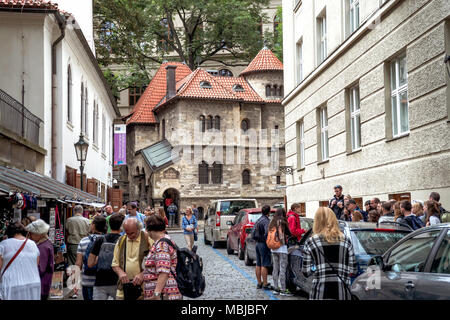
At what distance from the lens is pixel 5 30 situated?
18.7m

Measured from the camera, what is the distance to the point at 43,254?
7805 mm

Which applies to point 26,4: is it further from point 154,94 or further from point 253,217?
point 154,94

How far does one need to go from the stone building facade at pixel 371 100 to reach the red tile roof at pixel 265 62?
99.4 feet

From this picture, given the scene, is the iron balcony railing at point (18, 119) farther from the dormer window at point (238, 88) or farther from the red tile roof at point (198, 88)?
the dormer window at point (238, 88)

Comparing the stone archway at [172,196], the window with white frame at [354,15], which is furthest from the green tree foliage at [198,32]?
the window with white frame at [354,15]

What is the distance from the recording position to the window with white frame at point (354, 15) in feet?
56.7

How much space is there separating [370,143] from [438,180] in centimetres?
388

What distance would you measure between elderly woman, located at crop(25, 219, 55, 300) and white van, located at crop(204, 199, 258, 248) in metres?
15.0

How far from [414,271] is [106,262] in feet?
11.3

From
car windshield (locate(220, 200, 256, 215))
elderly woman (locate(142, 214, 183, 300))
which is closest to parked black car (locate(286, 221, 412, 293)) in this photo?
elderly woman (locate(142, 214, 183, 300))

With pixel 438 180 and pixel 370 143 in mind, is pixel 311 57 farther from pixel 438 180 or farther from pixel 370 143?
pixel 438 180

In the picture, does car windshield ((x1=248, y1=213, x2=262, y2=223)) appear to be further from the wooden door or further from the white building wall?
the white building wall

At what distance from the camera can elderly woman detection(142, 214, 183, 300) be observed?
19.5 ft
